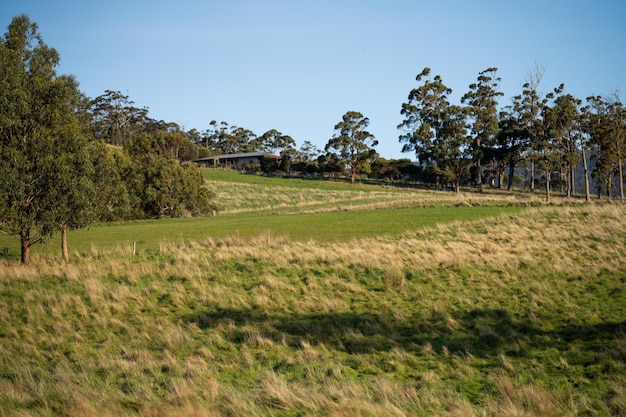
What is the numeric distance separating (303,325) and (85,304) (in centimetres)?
815

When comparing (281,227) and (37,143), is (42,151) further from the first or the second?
(281,227)

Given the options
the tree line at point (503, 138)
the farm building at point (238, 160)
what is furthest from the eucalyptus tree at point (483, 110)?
the farm building at point (238, 160)

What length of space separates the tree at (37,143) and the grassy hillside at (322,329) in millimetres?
2347

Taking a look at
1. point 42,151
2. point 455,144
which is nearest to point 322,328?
point 42,151

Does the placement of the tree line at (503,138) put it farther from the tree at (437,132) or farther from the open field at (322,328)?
the open field at (322,328)

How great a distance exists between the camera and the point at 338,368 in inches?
468

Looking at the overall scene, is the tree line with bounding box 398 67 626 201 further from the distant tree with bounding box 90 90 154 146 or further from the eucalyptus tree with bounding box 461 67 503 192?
the distant tree with bounding box 90 90 154 146

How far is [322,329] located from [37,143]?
1549cm

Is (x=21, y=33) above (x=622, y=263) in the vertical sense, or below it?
above

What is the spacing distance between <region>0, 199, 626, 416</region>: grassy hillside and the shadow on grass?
0.07 m

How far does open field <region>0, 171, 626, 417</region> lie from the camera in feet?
28.5

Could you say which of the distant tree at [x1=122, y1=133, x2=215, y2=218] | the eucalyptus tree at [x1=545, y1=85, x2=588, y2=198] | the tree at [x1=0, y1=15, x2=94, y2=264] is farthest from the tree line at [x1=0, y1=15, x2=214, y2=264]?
the eucalyptus tree at [x1=545, y1=85, x2=588, y2=198]

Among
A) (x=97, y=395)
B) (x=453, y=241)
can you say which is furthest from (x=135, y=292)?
(x=453, y=241)

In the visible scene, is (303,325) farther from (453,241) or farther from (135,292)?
(453,241)
